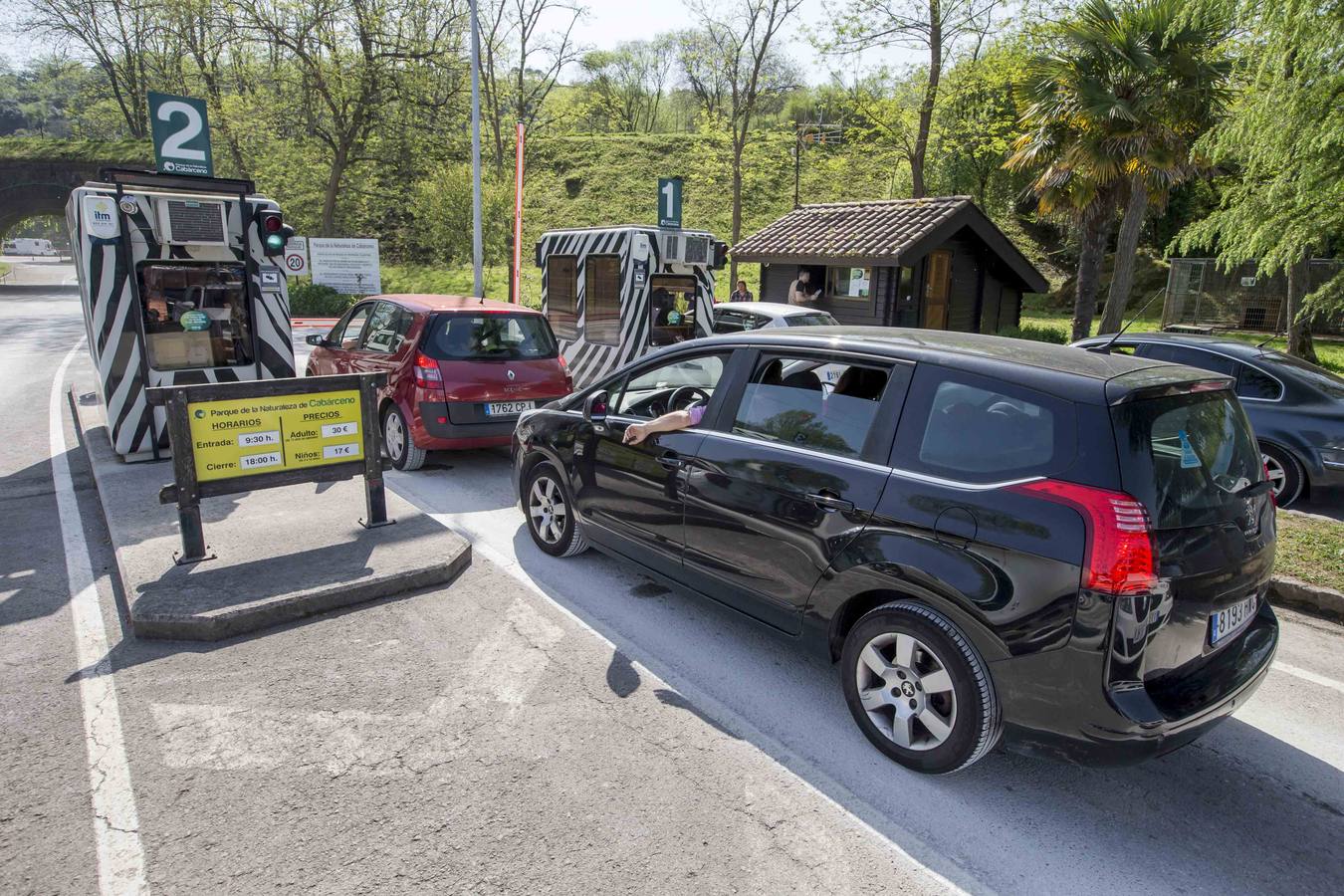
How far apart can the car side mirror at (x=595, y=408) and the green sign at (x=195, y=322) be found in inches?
203

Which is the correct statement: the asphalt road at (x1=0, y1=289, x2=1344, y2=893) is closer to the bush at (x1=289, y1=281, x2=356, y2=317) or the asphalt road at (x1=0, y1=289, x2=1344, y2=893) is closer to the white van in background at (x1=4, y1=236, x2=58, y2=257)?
the bush at (x1=289, y1=281, x2=356, y2=317)

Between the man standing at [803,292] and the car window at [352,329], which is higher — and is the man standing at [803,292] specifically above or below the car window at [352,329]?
above

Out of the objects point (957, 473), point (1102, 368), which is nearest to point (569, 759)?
point (957, 473)

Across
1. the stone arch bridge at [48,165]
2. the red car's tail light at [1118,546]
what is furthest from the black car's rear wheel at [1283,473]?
the stone arch bridge at [48,165]

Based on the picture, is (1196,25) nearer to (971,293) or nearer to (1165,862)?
(971,293)

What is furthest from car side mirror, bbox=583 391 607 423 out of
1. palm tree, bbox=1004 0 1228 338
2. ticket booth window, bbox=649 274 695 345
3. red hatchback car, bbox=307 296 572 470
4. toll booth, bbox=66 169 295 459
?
palm tree, bbox=1004 0 1228 338

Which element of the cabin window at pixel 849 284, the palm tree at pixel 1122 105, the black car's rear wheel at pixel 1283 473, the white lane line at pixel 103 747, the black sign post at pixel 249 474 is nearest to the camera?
the white lane line at pixel 103 747

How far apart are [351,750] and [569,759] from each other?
0.93m

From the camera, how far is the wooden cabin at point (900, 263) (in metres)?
16.0

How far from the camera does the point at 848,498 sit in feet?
11.5

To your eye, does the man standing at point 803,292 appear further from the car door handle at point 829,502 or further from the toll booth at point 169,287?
the car door handle at point 829,502

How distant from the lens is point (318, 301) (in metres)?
26.1

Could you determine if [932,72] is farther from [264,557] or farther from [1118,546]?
[1118,546]

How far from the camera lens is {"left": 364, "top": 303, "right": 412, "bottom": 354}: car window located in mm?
7965
